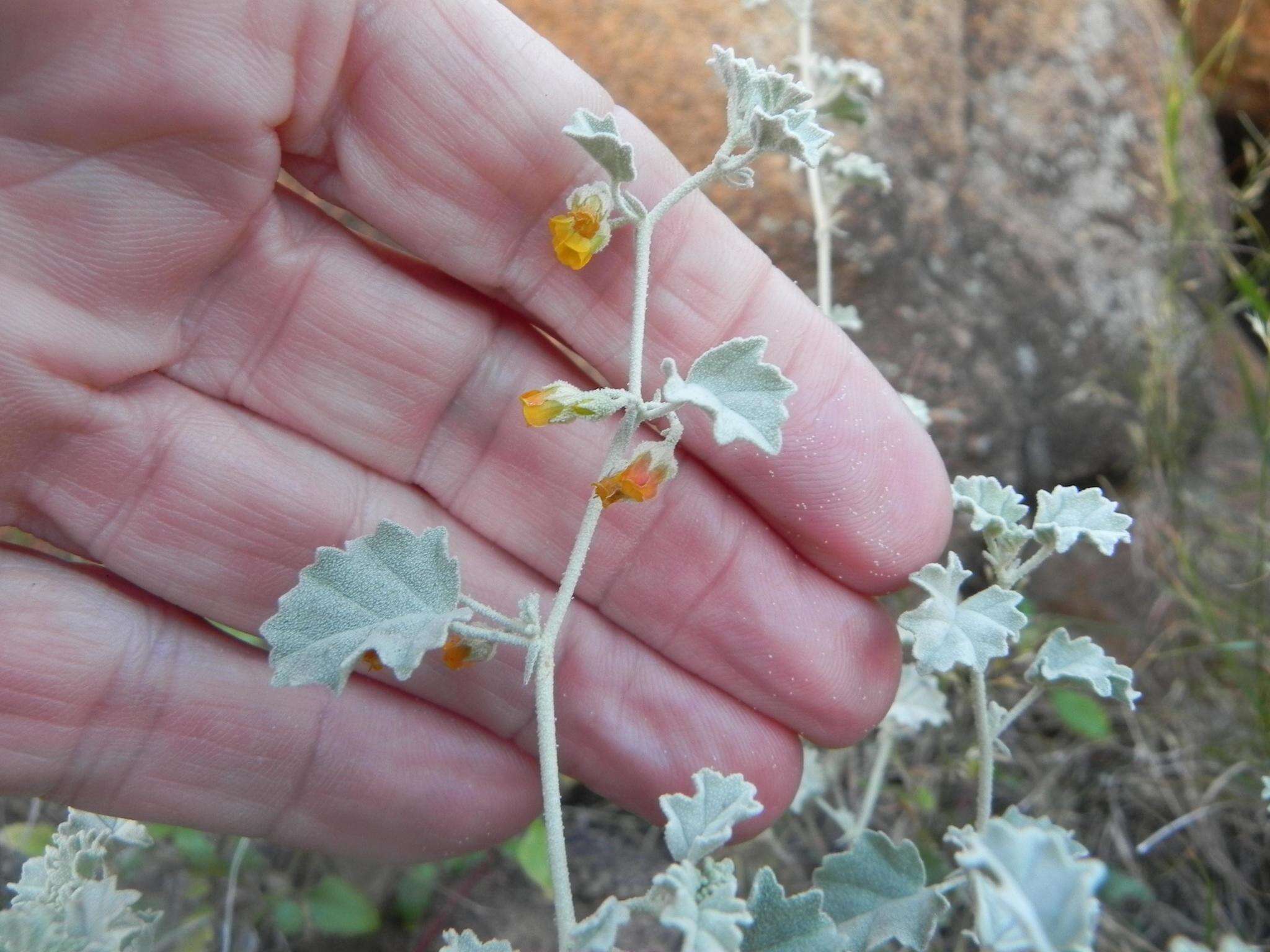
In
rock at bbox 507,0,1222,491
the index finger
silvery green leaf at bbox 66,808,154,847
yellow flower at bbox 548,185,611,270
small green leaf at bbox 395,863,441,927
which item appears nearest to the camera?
yellow flower at bbox 548,185,611,270

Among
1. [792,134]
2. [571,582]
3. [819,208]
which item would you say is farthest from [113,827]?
[819,208]

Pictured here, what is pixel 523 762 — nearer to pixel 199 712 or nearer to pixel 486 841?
pixel 486 841

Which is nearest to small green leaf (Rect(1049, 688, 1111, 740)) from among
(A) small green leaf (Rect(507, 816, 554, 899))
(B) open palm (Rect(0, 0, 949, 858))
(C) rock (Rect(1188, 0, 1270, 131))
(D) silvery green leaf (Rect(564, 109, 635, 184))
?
(B) open palm (Rect(0, 0, 949, 858))

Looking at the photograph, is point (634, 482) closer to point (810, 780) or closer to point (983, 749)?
point (983, 749)

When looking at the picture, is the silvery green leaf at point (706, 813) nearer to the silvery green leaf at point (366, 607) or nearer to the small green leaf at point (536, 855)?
the silvery green leaf at point (366, 607)

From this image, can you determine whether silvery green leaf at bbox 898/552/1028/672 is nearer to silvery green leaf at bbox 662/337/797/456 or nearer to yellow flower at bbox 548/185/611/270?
silvery green leaf at bbox 662/337/797/456

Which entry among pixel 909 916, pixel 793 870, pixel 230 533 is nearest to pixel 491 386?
pixel 230 533

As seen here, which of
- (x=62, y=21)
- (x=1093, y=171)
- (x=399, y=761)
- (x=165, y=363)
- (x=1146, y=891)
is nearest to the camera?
(x=62, y=21)

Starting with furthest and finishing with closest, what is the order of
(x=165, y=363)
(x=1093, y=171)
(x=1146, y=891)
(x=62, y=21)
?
(x=1093, y=171) < (x=1146, y=891) < (x=165, y=363) < (x=62, y=21)
